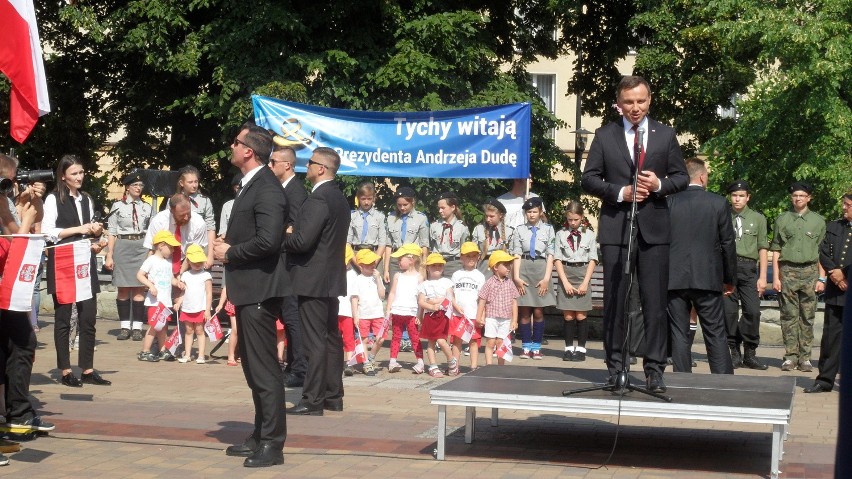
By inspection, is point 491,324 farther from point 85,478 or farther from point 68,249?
point 85,478

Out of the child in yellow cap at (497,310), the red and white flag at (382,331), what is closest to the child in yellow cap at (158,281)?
the red and white flag at (382,331)

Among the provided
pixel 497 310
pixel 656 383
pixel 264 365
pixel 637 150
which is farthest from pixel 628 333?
pixel 497 310

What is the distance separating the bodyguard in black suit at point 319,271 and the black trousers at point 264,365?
1835 mm

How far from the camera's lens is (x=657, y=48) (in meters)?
27.1

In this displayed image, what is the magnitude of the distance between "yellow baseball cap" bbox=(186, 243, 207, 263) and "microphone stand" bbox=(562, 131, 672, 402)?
720 centimetres

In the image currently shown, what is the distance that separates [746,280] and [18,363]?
29.8 ft

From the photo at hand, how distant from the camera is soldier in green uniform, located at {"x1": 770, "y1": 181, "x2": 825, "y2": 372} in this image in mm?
14367

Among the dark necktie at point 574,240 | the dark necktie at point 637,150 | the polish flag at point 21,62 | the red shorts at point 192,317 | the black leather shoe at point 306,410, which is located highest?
the polish flag at point 21,62

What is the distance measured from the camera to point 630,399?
7.61 metres

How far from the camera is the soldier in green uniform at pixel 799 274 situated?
1437cm

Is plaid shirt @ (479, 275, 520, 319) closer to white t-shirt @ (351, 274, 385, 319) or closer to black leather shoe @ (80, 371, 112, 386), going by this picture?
white t-shirt @ (351, 274, 385, 319)

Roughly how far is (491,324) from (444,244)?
125 inches

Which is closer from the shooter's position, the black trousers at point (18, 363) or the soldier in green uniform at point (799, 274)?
the black trousers at point (18, 363)

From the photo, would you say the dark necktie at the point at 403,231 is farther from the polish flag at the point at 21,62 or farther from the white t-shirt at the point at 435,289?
the polish flag at the point at 21,62
